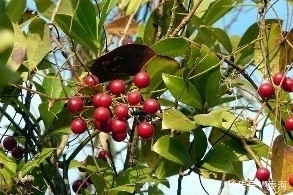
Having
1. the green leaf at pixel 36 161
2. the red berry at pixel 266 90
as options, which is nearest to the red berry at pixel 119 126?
the green leaf at pixel 36 161

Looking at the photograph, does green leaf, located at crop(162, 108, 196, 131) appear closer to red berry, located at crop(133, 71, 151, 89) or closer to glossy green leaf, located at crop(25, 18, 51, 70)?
red berry, located at crop(133, 71, 151, 89)


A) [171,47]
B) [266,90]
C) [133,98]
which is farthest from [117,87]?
[266,90]

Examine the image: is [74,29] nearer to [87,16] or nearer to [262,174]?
[87,16]

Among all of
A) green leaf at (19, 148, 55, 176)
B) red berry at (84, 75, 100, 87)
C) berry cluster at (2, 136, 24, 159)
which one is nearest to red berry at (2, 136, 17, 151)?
berry cluster at (2, 136, 24, 159)

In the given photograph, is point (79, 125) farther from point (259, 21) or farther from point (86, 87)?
point (259, 21)

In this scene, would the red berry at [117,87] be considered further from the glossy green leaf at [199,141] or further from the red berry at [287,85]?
the red berry at [287,85]
